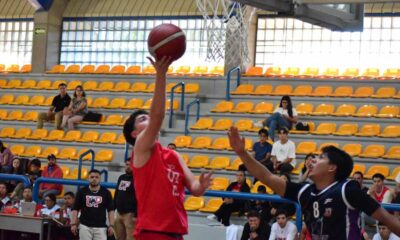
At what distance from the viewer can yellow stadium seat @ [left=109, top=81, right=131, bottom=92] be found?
70.0ft

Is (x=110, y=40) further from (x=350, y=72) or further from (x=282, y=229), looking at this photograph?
(x=282, y=229)

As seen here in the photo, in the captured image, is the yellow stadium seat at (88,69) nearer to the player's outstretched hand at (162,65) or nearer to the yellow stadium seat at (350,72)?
the yellow stadium seat at (350,72)

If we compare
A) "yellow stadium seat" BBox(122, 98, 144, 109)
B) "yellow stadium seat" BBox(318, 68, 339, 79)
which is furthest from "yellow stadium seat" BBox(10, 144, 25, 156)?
"yellow stadium seat" BBox(318, 68, 339, 79)

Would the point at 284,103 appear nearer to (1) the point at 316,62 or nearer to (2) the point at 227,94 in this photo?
(2) the point at 227,94

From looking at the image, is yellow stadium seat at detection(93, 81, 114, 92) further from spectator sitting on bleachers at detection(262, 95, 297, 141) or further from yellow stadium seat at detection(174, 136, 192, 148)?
spectator sitting on bleachers at detection(262, 95, 297, 141)

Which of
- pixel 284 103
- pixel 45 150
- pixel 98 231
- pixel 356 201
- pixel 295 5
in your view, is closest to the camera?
pixel 356 201

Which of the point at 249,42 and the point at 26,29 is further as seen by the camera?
the point at 26,29

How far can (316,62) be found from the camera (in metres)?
21.9

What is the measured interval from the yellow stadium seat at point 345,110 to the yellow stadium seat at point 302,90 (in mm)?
1123

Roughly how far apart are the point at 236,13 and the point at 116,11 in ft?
26.2

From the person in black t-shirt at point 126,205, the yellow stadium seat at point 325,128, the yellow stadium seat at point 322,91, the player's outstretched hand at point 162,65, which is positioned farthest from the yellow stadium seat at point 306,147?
the player's outstretched hand at point 162,65

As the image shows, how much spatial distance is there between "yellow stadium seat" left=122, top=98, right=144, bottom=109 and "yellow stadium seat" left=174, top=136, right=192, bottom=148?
7.84 feet

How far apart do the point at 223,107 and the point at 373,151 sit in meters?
4.37

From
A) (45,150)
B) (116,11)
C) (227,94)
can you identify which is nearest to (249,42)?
(227,94)
